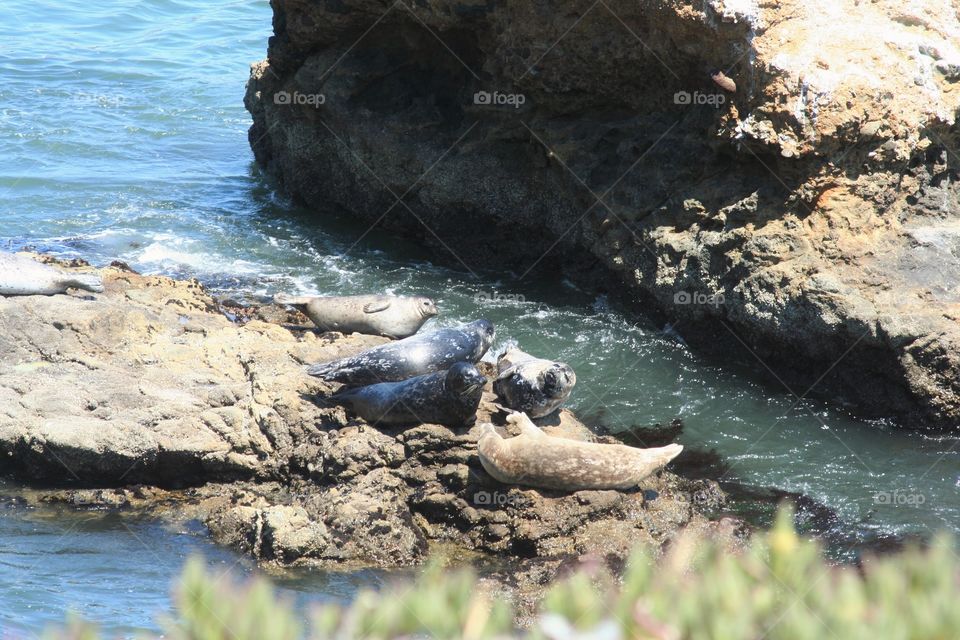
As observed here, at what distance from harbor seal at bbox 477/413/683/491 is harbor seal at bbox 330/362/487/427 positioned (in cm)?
28

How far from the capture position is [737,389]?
8.27 meters

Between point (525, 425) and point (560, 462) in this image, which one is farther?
point (525, 425)

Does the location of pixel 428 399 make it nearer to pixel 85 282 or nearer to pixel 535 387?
pixel 535 387

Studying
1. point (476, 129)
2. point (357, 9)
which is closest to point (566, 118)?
point (476, 129)

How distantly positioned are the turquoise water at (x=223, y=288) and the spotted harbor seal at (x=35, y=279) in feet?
6.06

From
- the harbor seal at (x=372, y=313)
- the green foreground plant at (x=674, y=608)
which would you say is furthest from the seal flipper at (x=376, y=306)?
the green foreground plant at (x=674, y=608)

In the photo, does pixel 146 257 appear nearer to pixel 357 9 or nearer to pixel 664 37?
pixel 357 9

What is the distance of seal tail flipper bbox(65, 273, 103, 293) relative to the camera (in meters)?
8.20

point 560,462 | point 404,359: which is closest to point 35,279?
point 404,359

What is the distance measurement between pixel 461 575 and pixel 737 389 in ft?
21.8

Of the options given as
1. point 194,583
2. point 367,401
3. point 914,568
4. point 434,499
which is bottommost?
point 434,499
